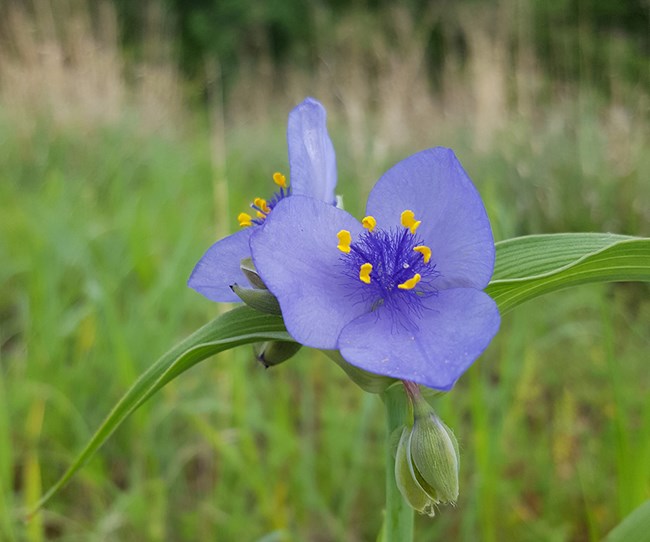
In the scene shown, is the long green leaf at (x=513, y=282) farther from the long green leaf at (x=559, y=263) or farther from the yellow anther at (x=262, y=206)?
the yellow anther at (x=262, y=206)

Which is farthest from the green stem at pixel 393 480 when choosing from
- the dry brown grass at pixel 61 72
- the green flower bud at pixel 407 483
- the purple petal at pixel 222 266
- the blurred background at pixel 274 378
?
the dry brown grass at pixel 61 72

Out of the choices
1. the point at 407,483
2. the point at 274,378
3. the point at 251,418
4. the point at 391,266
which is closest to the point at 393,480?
the point at 407,483

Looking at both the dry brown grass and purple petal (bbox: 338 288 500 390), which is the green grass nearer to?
purple petal (bbox: 338 288 500 390)

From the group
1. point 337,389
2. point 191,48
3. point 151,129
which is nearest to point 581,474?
point 337,389

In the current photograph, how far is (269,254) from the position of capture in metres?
0.36

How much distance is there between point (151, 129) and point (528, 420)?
10.7ft

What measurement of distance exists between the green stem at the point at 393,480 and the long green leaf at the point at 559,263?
0.09 metres

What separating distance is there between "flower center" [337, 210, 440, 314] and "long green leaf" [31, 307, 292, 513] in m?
0.06

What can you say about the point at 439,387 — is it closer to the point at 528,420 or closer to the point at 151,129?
the point at 528,420

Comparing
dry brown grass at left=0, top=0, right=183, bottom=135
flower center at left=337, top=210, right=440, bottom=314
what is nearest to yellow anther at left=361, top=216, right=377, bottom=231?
flower center at left=337, top=210, right=440, bottom=314

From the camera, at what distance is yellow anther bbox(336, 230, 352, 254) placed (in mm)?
396

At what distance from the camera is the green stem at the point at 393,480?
1.25 feet

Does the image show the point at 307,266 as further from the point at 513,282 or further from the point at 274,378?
the point at 274,378

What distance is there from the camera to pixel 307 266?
390 millimetres
